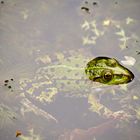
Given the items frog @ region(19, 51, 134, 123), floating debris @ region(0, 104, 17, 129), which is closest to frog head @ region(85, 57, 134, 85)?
frog @ region(19, 51, 134, 123)

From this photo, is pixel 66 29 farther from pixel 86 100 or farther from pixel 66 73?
pixel 86 100

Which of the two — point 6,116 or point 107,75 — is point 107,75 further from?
point 6,116

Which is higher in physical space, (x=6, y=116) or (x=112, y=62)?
(x=112, y=62)

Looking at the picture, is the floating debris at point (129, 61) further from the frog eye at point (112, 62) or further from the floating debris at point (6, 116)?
the floating debris at point (6, 116)

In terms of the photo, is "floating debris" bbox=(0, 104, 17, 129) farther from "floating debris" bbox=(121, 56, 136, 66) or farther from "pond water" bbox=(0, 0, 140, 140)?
"floating debris" bbox=(121, 56, 136, 66)

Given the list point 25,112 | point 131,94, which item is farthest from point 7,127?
point 131,94

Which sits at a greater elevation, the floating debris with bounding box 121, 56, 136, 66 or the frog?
the floating debris with bounding box 121, 56, 136, 66

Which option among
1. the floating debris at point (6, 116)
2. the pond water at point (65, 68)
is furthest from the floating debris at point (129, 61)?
the floating debris at point (6, 116)

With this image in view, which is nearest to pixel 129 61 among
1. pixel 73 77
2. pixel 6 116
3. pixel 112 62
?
pixel 112 62
